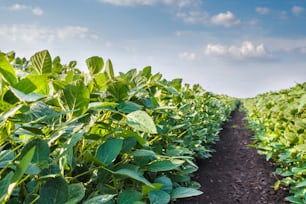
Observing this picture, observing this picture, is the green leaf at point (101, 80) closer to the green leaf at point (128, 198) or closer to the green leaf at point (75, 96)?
the green leaf at point (75, 96)

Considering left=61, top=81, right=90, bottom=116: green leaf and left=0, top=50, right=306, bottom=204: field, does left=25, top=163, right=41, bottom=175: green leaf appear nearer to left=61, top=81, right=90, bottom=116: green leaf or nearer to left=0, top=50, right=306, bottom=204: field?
left=0, top=50, right=306, bottom=204: field

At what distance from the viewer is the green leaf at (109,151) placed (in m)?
0.99

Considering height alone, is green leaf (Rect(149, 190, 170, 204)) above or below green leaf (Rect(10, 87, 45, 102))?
below

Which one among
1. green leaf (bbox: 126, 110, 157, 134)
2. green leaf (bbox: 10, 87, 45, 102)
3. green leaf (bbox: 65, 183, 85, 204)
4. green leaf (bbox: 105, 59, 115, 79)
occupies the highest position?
green leaf (bbox: 105, 59, 115, 79)

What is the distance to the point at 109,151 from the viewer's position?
3.26 ft

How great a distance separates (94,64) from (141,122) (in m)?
0.37

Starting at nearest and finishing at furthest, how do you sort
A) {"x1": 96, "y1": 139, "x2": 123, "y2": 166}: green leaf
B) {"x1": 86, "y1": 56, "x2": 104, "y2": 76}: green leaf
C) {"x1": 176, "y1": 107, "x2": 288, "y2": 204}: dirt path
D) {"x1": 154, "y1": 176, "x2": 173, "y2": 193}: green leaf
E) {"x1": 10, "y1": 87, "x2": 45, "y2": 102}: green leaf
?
{"x1": 10, "y1": 87, "x2": 45, "y2": 102}: green leaf
{"x1": 96, "y1": 139, "x2": 123, "y2": 166}: green leaf
{"x1": 86, "y1": 56, "x2": 104, "y2": 76}: green leaf
{"x1": 154, "y1": 176, "x2": 173, "y2": 193}: green leaf
{"x1": 176, "y1": 107, "x2": 288, "y2": 204}: dirt path

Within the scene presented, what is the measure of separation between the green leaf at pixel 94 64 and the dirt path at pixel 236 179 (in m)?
2.42

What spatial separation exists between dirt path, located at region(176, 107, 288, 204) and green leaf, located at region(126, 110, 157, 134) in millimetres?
2572

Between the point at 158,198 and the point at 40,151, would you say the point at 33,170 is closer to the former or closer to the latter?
the point at 40,151

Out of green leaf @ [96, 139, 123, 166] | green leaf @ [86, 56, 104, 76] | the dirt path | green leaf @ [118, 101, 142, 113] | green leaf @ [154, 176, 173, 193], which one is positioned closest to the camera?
green leaf @ [96, 139, 123, 166]

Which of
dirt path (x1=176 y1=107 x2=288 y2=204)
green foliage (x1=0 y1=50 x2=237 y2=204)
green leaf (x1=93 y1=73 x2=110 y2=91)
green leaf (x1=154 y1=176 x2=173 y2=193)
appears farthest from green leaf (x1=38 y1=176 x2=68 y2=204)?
dirt path (x1=176 y1=107 x2=288 y2=204)

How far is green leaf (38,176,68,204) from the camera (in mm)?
812

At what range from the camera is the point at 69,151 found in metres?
0.87
